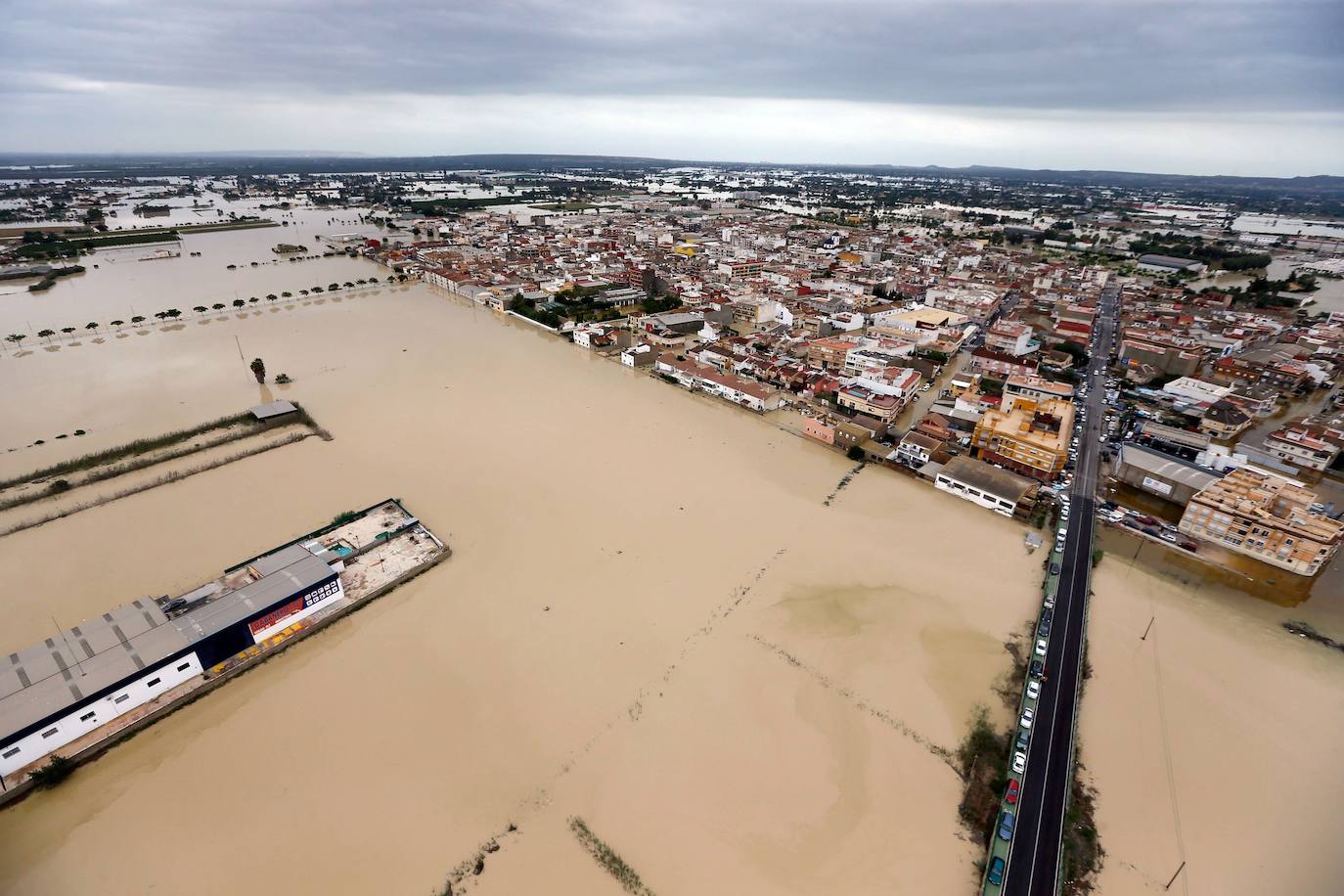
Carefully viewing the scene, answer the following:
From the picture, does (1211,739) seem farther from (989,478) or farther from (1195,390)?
(1195,390)

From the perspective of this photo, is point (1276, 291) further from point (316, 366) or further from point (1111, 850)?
point (316, 366)

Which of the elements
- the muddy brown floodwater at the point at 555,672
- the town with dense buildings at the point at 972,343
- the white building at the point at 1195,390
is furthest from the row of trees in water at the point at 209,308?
the white building at the point at 1195,390

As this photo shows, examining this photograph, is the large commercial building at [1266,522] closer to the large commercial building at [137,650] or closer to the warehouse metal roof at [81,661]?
the large commercial building at [137,650]

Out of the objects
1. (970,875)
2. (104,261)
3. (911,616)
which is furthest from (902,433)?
(104,261)

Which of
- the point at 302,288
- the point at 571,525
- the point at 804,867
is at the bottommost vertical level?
the point at 804,867

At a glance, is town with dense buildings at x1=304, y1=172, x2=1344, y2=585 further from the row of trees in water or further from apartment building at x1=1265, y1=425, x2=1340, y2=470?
the row of trees in water

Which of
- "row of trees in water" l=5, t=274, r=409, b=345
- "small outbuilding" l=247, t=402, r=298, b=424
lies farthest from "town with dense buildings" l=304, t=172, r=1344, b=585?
"small outbuilding" l=247, t=402, r=298, b=424
